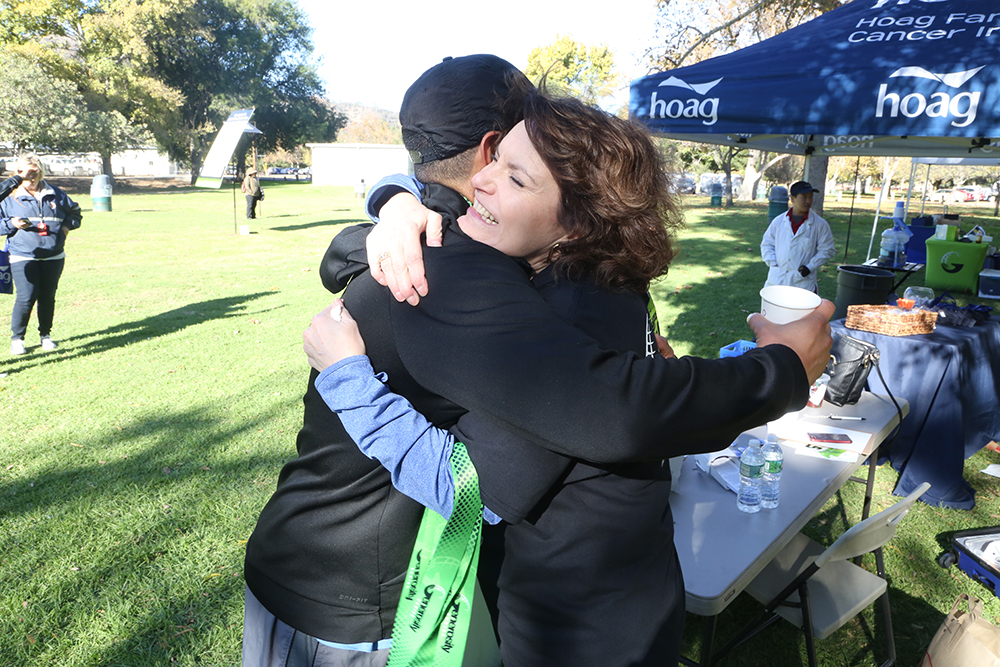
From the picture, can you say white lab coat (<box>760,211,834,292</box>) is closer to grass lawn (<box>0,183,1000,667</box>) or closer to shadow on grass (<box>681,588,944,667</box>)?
grass lawn (<box>0,183,1000,667</box>)

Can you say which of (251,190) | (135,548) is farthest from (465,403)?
(251,190)

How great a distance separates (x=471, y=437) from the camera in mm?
1061

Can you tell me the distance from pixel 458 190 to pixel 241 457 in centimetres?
394

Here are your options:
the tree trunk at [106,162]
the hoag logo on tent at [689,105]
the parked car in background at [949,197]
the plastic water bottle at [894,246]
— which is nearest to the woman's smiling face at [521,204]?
the hoag logo on tent at [689,105]

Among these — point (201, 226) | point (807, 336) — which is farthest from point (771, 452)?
point (201, 226)

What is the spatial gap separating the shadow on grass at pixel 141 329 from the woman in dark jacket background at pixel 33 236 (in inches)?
15.7

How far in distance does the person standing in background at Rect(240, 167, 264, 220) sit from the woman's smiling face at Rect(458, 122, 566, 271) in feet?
68.6

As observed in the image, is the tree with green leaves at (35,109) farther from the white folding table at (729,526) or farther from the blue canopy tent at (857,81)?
the white folding table at (729,526)

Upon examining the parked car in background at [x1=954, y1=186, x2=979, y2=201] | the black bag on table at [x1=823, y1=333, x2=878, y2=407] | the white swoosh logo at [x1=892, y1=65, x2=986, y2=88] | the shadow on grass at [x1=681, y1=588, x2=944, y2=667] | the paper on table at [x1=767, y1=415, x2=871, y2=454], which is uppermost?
the parked car in background at [x1=954, y1=186, x2=979, y2=201]

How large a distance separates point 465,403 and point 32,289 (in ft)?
26.2

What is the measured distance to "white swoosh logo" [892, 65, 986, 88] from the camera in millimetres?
3359

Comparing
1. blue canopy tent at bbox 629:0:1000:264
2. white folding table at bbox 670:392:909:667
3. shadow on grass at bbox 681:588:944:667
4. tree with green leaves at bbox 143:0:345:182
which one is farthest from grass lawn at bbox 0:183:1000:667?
tree with green leaves at bbox 143:0:345:182

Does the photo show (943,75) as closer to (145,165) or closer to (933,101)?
(933,101)

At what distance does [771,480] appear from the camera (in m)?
2.61
